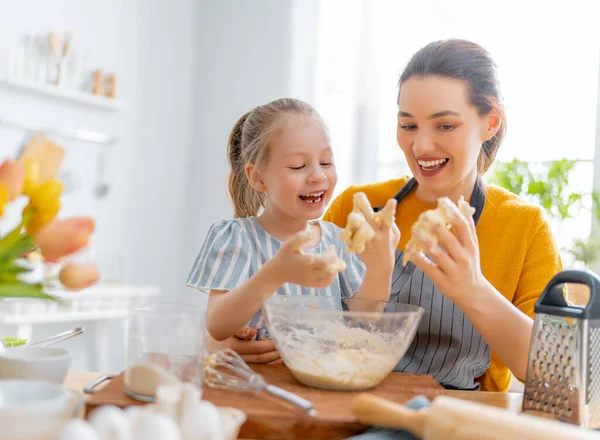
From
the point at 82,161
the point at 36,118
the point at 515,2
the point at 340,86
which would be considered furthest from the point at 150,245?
the point at 515,2

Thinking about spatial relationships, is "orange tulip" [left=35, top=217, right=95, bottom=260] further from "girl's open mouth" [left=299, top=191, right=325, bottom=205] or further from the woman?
"girl's open mouth" [left=299, top=191, right=325, bottom=205]

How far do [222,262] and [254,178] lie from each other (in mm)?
254

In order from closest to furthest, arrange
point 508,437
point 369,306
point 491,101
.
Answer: point 508,437, point 369,306, point 491,101

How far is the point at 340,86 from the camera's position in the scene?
13.5 ft

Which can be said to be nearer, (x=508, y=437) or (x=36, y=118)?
(x=508, y=437)

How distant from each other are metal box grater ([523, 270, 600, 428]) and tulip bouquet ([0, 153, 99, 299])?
0.68 meters

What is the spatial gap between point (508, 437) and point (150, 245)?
12.3 feet

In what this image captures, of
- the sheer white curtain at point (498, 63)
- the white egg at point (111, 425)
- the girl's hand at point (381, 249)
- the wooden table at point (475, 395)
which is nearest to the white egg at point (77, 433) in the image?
the white egg at point (111, 425)

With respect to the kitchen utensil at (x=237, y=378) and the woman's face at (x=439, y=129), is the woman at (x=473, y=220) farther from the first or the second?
the kitchen utensil at (x=237, y=378)

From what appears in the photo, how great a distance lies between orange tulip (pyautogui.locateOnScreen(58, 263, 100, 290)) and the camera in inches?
27.0

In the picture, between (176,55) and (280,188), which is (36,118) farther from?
(280,188)

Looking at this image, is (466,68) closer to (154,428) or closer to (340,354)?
(340,354)

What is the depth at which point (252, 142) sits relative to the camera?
1605 mm

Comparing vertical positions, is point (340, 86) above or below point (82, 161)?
above
